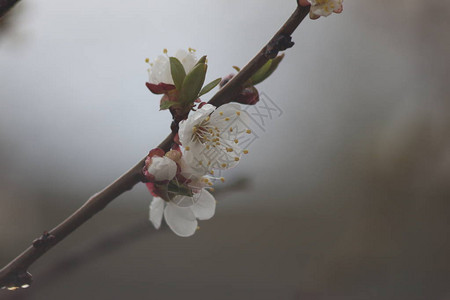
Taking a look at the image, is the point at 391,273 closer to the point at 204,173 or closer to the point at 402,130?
the point at 402,130

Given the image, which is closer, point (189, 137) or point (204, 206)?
point (189, 137)

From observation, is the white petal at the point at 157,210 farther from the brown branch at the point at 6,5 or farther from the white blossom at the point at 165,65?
the brown branch at the point at 6,5

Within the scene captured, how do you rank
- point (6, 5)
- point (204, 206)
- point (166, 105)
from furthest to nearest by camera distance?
point (204, 206) → point (166, 105) → point (6, 5)

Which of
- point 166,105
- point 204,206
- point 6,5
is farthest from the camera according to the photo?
point 204,206

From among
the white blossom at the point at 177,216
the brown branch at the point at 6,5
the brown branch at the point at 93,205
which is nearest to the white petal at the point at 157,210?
the white blossom at the point at 177,216

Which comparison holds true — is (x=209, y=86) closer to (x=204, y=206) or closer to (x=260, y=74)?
(x=260, y=74)

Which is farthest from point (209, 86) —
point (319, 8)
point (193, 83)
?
point (319, 8)

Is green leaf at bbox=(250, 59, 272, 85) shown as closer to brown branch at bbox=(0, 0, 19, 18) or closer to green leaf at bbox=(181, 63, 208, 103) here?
green leaf at bbox=(181, 63, 208, 103)

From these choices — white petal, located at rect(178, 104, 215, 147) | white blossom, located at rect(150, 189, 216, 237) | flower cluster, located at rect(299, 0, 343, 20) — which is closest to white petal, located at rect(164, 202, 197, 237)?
white blossom, located at rect(150, 189, 216, 237)
